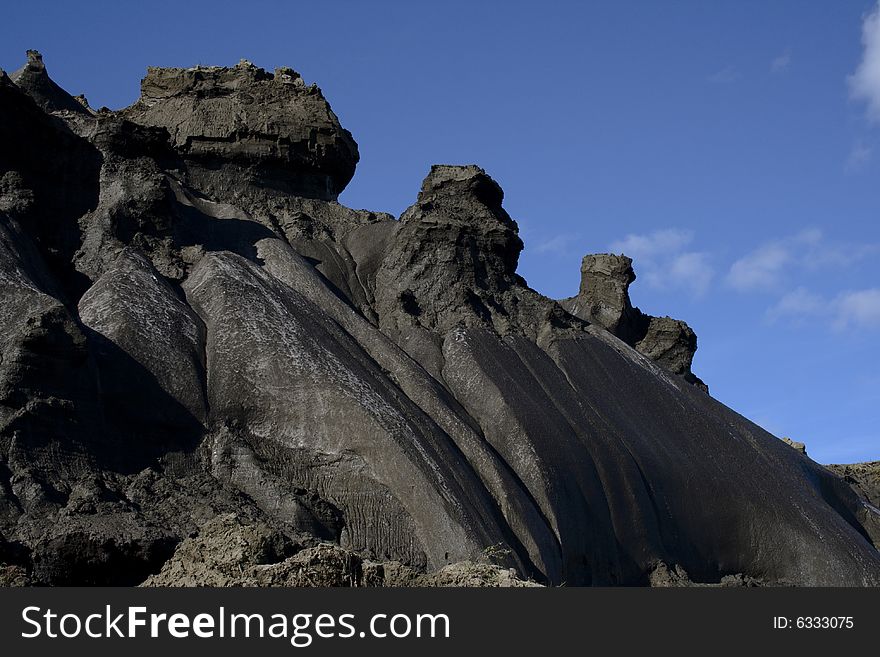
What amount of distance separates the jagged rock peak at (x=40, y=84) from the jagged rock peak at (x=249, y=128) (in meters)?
2.35

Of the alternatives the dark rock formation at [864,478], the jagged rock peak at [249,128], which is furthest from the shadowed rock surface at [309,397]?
the dark rock formation at [864,478]

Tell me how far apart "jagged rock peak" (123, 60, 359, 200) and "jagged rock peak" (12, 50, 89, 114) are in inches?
92.4

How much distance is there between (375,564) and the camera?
749 inches

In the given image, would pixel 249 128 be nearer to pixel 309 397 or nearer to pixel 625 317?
pixel 625 317

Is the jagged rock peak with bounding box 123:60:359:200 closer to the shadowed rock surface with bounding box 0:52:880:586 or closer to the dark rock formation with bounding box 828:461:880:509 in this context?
the shadowed rock surface with bounding box 0:52:880:586

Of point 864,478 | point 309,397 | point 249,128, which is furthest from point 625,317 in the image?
point 309,397

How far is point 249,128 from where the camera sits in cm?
4434

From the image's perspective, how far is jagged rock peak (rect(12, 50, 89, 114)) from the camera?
43344 millimetres

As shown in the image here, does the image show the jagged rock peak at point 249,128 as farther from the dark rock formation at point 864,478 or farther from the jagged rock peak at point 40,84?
the dark rock formation at point 864,478

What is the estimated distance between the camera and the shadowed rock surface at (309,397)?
24.9m

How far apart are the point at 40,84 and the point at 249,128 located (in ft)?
21.8
